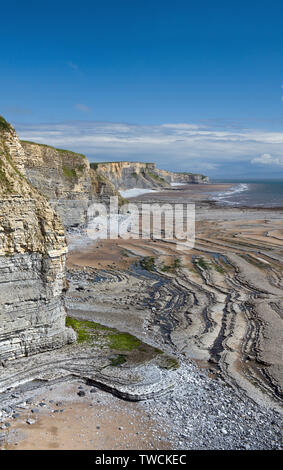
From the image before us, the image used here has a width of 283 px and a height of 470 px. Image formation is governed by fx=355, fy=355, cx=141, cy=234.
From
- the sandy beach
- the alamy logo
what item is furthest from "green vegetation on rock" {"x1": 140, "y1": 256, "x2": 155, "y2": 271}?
the alamy logo

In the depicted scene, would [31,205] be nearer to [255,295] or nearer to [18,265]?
[18,265]

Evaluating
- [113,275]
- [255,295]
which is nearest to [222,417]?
[255,295]

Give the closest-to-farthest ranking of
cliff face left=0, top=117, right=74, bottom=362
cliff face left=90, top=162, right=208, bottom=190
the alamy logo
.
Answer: cliff face left=0, top=117, right=74, bottom=362 → the alamy logo → cliff face left=90, top=162, right=208, bottom=190

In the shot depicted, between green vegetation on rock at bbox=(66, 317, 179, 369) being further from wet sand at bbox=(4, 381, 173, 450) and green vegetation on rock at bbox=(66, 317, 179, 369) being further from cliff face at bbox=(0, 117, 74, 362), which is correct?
wet sand at bbox=(4, 381, 173, 450)

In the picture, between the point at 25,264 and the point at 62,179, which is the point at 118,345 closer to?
the point at 25,264

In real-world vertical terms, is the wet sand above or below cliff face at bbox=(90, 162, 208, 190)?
below

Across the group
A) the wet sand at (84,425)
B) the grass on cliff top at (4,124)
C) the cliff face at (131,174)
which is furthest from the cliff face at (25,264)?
the cliff face at (131,174)

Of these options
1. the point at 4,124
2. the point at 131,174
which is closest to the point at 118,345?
the point at 4,124
